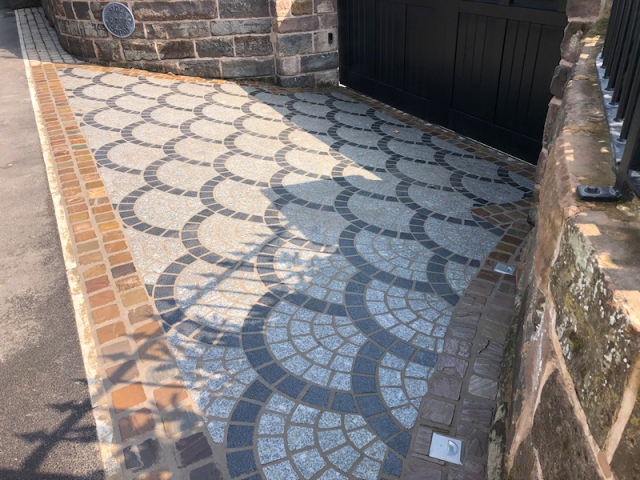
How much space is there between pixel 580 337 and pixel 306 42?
8.23 metres

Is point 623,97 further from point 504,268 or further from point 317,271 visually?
point 317,271

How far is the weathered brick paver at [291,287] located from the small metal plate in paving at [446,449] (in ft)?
0.12

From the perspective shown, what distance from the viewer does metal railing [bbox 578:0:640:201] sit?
136 centimetres

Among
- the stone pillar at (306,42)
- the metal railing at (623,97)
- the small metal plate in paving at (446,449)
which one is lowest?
the small metal plate in paving at (446,449)

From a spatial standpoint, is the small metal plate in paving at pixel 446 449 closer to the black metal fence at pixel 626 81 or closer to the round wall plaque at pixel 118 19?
the black metal fence at pixel 626 81

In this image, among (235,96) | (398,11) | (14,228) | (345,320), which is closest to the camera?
(345,320)

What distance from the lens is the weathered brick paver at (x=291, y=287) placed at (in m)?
2.51

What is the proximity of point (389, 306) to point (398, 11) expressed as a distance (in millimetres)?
5373

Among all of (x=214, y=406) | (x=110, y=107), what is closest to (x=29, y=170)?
(x=110, y=107)

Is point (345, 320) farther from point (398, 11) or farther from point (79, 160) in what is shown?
point (398, 11)

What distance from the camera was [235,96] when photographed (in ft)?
26.2

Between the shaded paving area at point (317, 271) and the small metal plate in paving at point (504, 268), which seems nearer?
the shaded paving area at point (317, 271)

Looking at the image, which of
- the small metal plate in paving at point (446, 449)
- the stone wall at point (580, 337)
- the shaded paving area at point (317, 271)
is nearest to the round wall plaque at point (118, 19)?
the shaded paving area at point (317, 271)

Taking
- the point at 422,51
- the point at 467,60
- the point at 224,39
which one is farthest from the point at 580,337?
the point at 224,39
